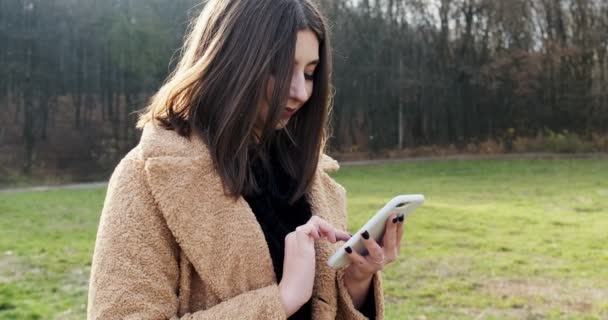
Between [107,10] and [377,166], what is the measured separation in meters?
9.07

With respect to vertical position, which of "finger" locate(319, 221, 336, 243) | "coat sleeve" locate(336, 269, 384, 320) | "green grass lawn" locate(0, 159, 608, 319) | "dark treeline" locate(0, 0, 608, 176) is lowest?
"green grass lawn" locate(0, 159, 608, 319)

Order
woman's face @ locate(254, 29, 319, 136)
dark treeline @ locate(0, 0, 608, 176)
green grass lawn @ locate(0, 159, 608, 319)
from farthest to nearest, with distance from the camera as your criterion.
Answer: dark treeline @ locate(0, 0, 608, 176), green grass lawn @ locate(0, 159, 608, 319), woman's face @ locate(254, 29, 319, 136)

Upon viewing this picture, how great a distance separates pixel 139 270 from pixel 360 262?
1.50 ft

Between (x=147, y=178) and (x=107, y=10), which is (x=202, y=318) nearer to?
(x=147, y=178)

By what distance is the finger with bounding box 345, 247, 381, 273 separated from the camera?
4.52ft

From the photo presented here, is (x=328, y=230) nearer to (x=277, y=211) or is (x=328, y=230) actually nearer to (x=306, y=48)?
(x=277, y=211)

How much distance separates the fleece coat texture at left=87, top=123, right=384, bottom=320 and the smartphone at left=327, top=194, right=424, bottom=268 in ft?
0.52

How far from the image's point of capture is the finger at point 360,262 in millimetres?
1377

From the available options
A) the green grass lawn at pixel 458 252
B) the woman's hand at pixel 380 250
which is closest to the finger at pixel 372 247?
the woman's hand at pixel 380 250

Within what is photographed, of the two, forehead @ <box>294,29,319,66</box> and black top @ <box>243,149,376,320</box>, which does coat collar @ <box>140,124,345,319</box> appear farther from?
forehead @ <box>294,29,319,66</box>

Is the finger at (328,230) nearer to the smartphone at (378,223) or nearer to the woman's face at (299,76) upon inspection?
the smartphone at (378,223)

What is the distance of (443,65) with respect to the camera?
904 inches

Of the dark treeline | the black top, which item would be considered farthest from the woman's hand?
the dark treeline

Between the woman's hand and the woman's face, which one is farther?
the woman's face
